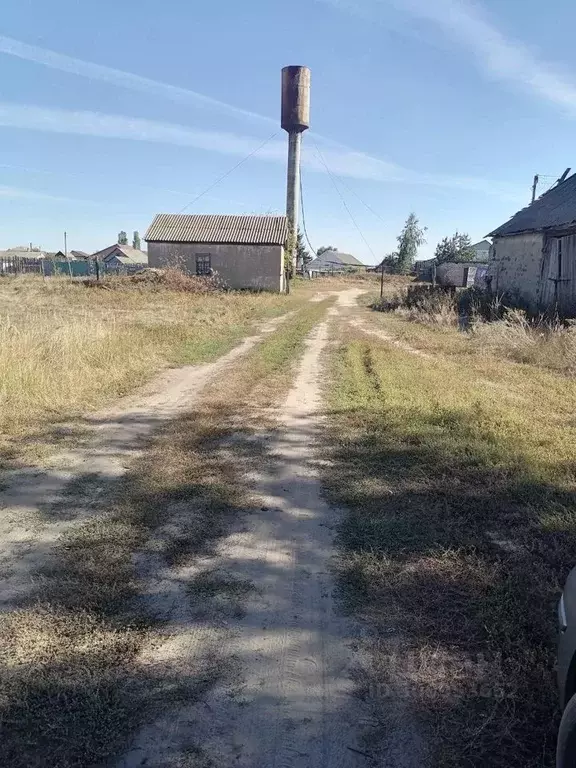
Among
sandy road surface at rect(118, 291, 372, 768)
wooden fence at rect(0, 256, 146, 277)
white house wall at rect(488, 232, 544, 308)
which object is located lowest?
sandy road surface at rect(118, 291, 372, 768)

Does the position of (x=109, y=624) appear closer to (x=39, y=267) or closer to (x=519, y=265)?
(x=519, y=265)

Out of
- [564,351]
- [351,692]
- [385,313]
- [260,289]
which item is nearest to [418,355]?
[564,351]

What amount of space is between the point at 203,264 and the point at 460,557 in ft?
108

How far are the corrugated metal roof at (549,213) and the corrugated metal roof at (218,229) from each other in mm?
15163

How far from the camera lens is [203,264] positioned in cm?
3438

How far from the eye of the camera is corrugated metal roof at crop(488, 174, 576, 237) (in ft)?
57.0

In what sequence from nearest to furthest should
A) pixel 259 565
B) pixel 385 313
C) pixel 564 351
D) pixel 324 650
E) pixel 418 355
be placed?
pixel 324 650 < pixel 259 565 < pixel 564 351 < pixel 418 355 < pixel 385 313

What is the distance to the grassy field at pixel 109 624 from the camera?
2.11m

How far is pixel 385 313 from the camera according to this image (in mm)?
22766

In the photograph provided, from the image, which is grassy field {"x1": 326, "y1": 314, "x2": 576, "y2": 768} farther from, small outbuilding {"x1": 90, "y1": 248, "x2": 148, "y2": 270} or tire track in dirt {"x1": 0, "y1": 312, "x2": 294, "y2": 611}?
small outbuilding {"x1": 90, "y1": 248, "x2": 148, "y2": 270}

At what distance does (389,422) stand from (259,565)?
3307mm

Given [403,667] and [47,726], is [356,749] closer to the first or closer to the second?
[403,667]

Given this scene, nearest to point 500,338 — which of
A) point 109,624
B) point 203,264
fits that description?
point 109,624

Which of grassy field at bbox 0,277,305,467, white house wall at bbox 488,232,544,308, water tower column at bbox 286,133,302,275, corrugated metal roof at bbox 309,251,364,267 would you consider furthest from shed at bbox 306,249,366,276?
grassy field at bbox 0,277,305,467
